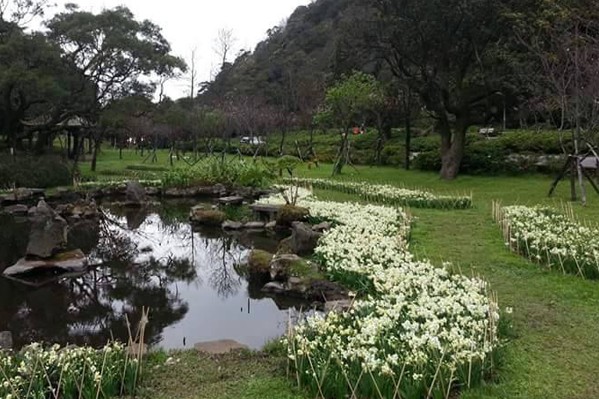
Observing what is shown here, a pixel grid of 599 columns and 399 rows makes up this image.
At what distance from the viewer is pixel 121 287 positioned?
11078 mm

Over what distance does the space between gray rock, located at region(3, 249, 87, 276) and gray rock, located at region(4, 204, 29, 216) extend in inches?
371

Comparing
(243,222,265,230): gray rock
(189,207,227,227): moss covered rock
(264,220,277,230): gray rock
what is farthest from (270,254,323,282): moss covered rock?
(189,207,227,227): moss covered rock

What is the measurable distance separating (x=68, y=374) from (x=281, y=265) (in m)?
5.67

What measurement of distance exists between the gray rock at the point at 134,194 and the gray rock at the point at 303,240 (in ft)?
41.9

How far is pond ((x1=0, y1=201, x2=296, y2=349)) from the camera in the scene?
8.47 metres

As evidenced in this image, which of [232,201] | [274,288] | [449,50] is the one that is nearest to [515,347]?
[274,288]

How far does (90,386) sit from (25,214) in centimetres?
1750

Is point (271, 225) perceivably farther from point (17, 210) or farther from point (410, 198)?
point (17, 210)

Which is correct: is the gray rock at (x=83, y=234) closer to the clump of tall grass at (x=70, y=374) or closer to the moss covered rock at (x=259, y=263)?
the moss covered rock at (x=259, y=263)

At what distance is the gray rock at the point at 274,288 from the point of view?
33.1 feet

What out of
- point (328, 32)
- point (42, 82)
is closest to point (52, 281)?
point (42, 82)

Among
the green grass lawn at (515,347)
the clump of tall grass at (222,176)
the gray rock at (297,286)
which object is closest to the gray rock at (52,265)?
the gray rock at (297,286)

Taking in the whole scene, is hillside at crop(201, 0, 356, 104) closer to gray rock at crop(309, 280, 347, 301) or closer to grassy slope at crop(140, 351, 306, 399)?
gray rock at crop(309, 280, 347, 301)

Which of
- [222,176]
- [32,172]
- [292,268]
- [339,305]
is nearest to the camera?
[339,305]
